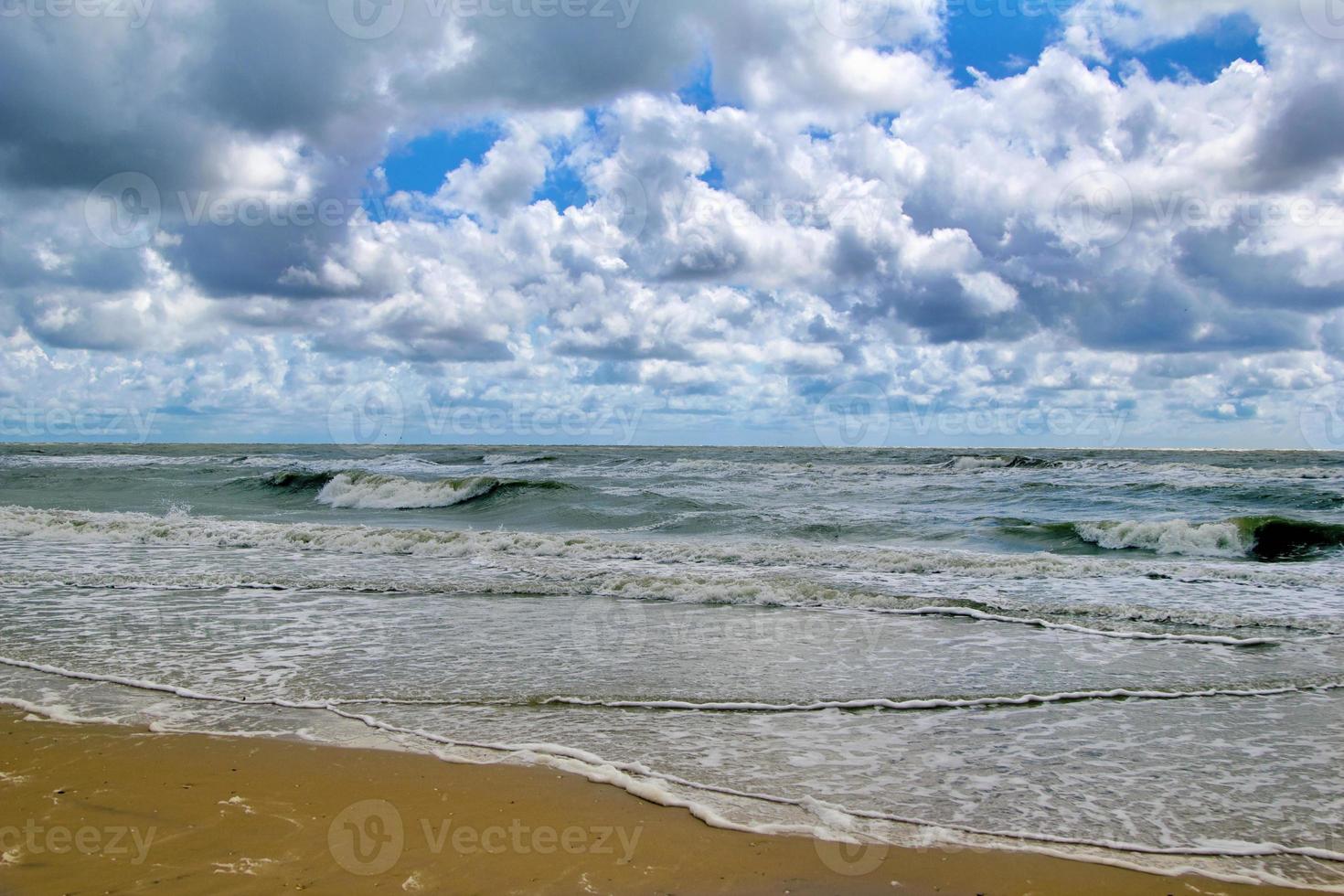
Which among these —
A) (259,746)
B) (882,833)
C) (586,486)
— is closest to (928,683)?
(882,833)

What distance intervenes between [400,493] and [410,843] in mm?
26871

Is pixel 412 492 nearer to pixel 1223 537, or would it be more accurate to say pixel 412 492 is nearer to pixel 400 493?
pixel 400 493

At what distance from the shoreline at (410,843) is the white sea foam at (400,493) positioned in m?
23.8

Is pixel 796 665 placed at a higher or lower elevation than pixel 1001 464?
lower


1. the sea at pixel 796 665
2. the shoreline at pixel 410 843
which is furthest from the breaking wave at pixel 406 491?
the shoreline at pixel 410 843

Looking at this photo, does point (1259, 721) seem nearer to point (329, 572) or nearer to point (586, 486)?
point (329, 572)

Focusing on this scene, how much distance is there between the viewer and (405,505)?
2836 cm

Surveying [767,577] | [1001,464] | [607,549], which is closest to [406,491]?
[607,549]

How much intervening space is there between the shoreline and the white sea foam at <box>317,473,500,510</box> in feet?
78.2

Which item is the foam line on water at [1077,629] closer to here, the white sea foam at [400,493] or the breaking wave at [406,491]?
the breaking wave at [406,491]

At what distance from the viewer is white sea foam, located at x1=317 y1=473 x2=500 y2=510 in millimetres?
28319

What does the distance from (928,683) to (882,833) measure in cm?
279

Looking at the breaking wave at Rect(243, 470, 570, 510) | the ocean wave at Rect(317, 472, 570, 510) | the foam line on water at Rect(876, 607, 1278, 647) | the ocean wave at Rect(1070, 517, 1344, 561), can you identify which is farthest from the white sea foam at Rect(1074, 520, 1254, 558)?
the breaking wave at Rect(243, 470, 570, 510)

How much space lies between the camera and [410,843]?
3.81 m
